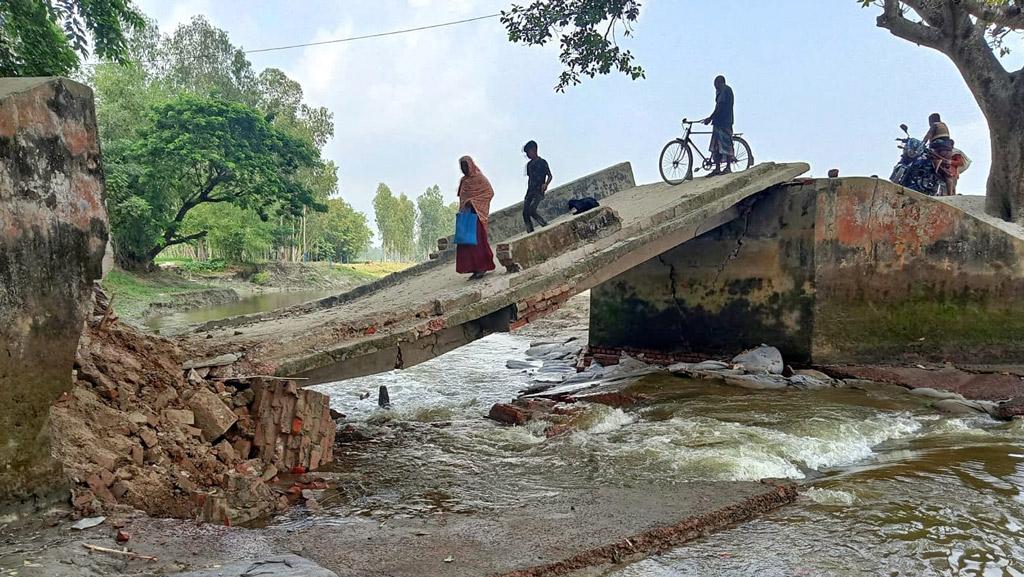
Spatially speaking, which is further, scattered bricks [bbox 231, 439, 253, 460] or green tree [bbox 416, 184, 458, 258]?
green tree [bbox 416, 184, 458, 258]

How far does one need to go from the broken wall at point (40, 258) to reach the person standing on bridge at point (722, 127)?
8.83 metres

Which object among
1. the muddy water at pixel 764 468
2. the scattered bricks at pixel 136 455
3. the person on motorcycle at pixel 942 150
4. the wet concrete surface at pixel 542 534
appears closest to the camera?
the wet concrete surface at pixel 542 534

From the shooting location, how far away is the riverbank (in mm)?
22000

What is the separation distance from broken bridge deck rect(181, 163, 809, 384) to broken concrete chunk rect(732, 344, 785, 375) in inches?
79.7

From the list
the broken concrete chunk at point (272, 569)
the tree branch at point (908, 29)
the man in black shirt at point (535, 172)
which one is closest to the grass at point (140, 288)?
the man in black shirt at point (535, 172)

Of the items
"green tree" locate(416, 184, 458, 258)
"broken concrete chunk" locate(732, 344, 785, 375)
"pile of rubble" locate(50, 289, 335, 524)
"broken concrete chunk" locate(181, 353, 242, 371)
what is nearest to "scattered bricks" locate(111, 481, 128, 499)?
"pile of rubble" locate(50, 289, 335, 524)

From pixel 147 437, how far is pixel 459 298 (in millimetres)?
3081

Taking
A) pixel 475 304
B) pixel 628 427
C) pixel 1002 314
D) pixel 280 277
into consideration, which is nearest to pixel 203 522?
pixel 475 304

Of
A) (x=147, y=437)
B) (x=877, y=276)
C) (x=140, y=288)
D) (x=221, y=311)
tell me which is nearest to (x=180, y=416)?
(x=147, y=437)

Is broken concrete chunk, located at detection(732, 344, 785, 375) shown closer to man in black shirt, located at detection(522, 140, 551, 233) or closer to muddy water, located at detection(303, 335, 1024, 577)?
muddy water, located at detection(303, 335, 1024, 577)

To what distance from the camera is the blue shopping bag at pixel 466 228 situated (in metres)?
7.05

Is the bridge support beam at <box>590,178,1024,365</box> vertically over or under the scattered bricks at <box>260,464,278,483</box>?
over

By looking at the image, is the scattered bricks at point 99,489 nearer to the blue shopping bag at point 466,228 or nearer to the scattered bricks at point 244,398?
the scattered bricks at point 244,398

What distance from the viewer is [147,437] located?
14.0 feet
